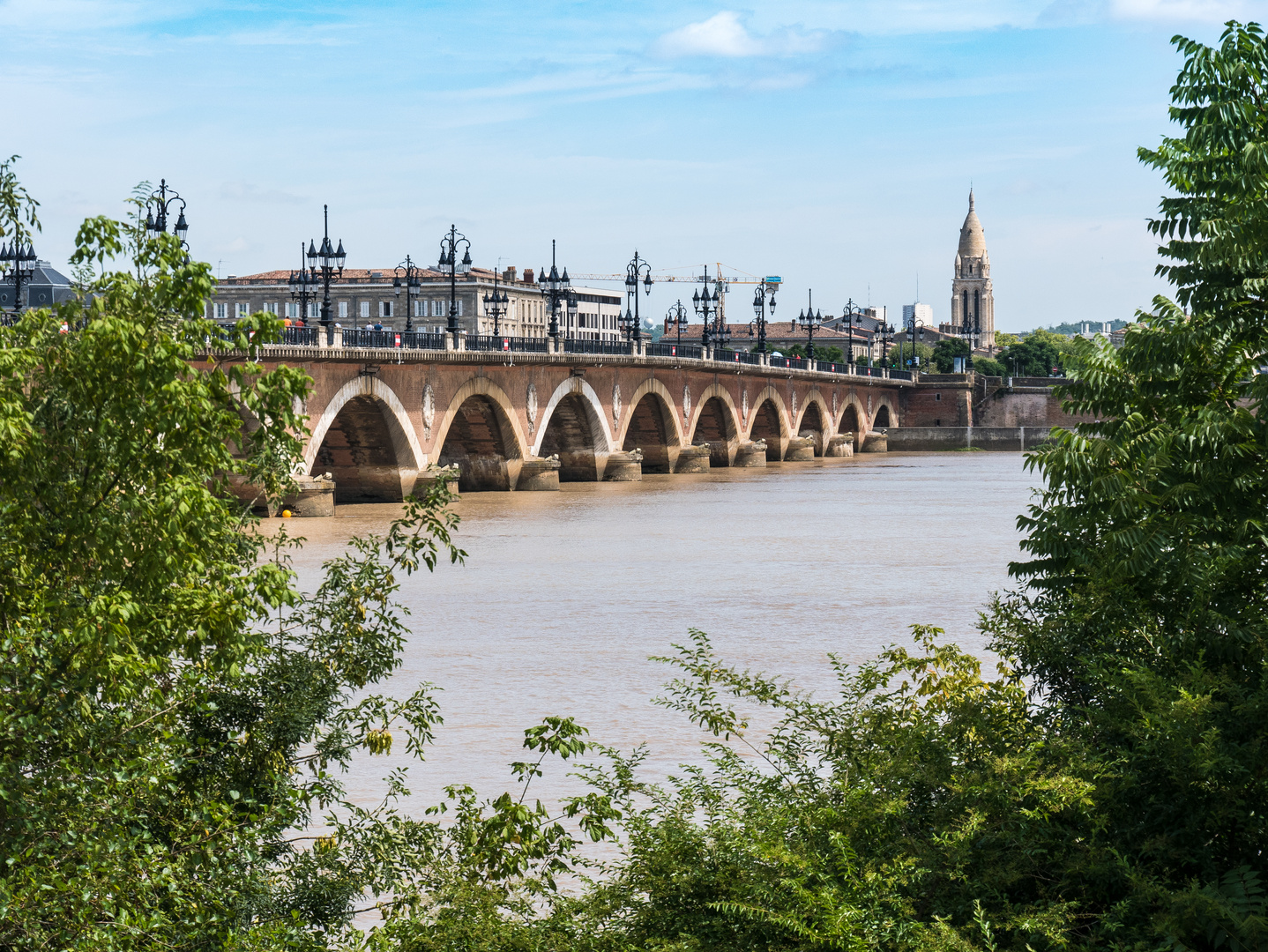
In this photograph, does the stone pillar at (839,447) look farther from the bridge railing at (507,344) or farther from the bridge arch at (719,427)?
the bridge railing at (507,344)

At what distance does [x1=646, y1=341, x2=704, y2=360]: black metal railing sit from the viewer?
202 ft

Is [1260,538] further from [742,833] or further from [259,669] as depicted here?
[259,669]

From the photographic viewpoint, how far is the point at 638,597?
81.9ft

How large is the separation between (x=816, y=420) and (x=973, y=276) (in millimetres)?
90884

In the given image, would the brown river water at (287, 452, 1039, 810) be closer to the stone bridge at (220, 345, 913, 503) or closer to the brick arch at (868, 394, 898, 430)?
the stone bridge at (220, 345, 913, 503)

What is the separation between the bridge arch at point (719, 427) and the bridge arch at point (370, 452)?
25.6 meters

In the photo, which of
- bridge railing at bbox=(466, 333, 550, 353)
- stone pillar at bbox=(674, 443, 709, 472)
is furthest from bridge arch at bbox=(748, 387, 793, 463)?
bridge railing at bbox=(466, 333, 550, 353)

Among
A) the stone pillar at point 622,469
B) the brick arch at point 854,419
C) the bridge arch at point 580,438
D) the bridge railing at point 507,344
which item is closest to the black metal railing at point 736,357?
the stone pillar at point 622,469

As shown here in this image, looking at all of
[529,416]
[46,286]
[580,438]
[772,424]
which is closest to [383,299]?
[46,286]

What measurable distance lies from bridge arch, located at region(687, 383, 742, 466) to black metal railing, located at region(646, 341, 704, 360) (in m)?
1.89

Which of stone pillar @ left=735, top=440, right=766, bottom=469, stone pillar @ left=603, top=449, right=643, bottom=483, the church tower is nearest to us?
stone pillar @ left=603, top=449, right=643, bottom=483

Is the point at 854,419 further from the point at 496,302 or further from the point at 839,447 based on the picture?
the point at 496,302

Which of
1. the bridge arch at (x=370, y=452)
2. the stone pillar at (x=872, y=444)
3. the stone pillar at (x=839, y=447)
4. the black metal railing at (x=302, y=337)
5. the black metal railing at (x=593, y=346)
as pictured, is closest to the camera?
the black metal railing at (x=302, y=337)

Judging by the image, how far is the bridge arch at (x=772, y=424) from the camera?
3034 inches
